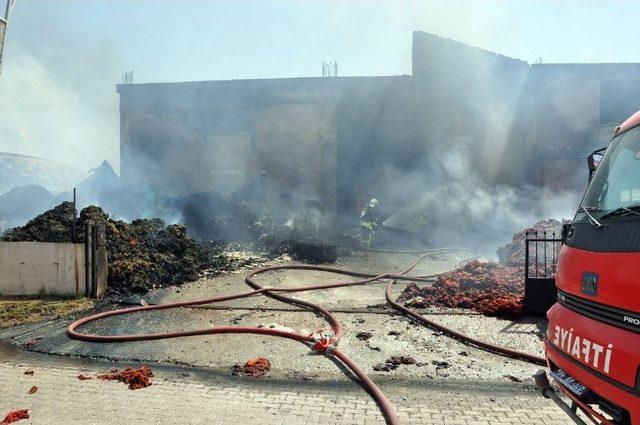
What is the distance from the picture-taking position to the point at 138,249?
418 inches

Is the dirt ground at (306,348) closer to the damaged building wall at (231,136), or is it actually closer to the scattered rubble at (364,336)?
the scattered rubble at (364,336)

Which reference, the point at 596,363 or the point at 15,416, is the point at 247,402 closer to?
the point at 15,416

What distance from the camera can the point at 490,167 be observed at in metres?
20.8

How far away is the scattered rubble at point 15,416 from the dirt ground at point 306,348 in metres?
1.57

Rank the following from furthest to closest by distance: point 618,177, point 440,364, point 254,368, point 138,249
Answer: point 138,249 < point 440,364 < point 254,368 < point 618,177

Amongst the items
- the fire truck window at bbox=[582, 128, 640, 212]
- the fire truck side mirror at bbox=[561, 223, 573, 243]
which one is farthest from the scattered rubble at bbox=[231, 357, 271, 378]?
the fire truck window at bbox=[582, 128, 640, 212]

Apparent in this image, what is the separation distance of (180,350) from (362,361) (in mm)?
2375

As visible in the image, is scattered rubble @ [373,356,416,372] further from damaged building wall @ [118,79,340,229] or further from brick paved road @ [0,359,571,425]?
damaged building wall @ [118,79,340,229]

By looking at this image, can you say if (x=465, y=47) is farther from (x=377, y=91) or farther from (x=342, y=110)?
(x=342, y=110)

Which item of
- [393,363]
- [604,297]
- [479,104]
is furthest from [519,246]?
[479,104]

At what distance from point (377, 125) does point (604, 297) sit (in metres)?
19.9

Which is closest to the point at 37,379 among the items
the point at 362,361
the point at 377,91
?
the point at 362,361

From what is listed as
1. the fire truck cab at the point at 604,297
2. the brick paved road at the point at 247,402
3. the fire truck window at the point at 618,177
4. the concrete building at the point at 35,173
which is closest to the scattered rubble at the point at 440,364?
the brick paved road at the point at 247,402

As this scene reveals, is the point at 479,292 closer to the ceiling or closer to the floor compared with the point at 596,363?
closer to the floor
